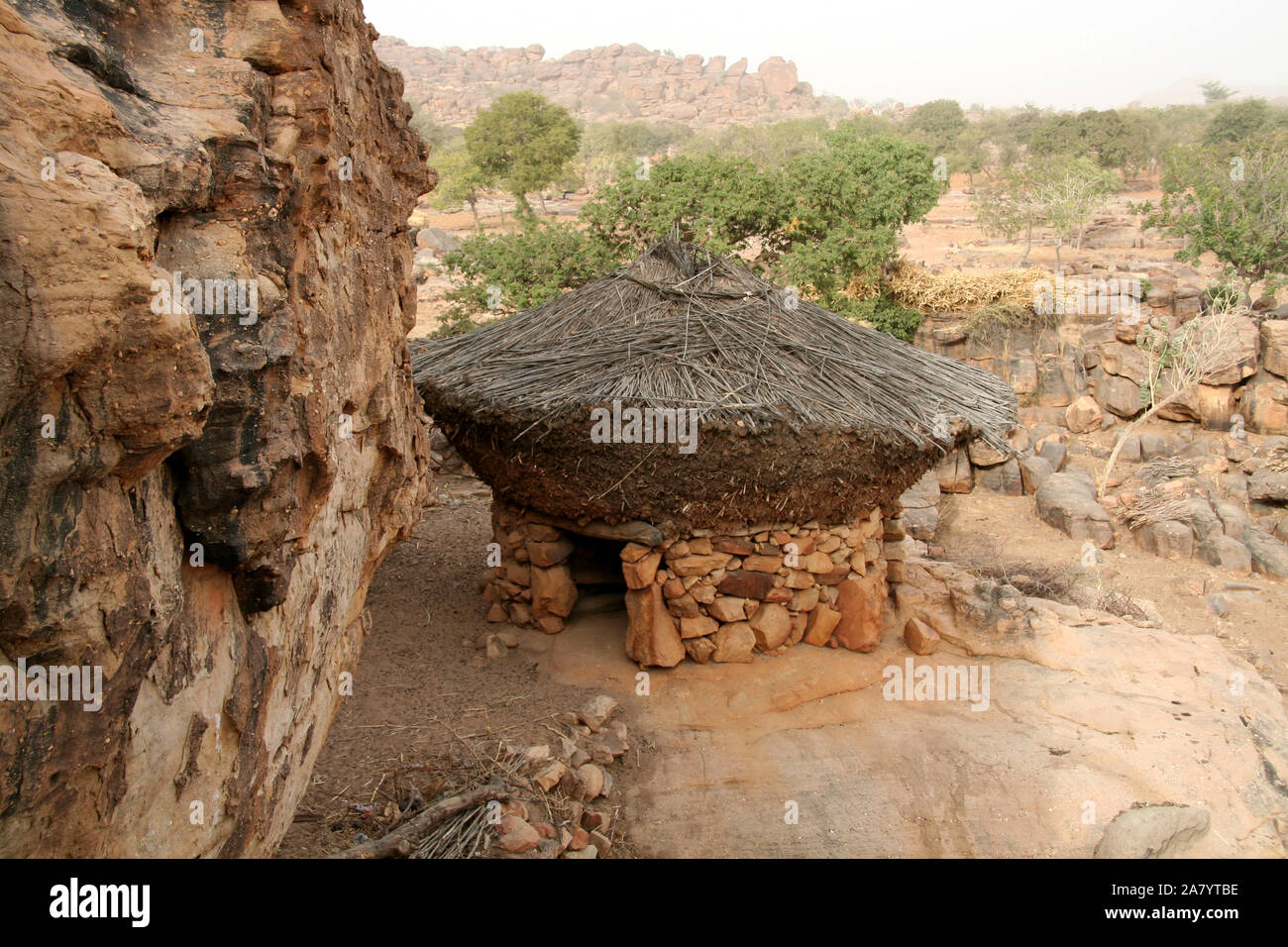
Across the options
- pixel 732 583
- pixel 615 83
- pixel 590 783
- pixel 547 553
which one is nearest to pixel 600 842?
pixel 590 783

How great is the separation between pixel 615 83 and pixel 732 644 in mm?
77865

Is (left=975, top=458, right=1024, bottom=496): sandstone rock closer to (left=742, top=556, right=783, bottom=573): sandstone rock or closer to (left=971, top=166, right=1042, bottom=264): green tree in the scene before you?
(left=742, top=556, right=783, bottom=573): sandstone rock

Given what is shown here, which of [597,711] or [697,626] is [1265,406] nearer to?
[697,626]

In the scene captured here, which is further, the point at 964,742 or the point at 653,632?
the point at 653,632

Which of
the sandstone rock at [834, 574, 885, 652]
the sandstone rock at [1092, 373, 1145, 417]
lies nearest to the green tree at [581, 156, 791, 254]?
the sandstone rock at [1092, 373, 1145, 417]

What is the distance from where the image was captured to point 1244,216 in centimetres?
1764

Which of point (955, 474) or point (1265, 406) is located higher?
point (1265, 406)

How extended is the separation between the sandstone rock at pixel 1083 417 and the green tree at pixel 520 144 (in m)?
13.8

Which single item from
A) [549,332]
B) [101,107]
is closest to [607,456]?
[549,332]

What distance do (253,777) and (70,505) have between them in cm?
156

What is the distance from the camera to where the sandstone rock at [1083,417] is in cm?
1583

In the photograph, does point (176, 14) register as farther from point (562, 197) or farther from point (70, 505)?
point (562, 197)

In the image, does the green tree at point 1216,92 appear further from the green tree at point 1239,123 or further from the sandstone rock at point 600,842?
the sandstone rock at point 600,842

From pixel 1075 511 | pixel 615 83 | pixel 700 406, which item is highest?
pixel 615 83
